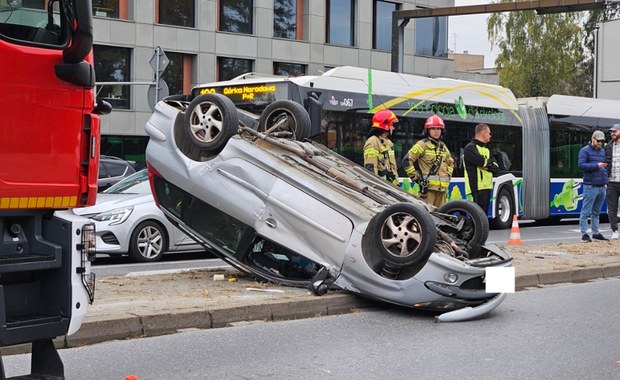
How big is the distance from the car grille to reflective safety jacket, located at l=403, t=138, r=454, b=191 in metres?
4.04

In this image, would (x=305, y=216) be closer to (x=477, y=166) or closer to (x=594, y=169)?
(x=477, y=166)

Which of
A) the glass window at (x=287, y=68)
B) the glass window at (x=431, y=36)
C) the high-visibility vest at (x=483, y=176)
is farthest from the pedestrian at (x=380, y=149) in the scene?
the glass window at (x=431, y=36)

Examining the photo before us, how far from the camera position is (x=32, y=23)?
500cm

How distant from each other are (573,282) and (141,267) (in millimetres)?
5530

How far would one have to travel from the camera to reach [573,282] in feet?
37.4

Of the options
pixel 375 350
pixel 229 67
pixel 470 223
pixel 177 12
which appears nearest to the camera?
pixel 375 350

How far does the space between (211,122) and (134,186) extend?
4.95 metres

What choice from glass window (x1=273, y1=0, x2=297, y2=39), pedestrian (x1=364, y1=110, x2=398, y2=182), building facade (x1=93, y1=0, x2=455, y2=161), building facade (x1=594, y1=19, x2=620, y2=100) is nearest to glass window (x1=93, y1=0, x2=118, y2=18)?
building facade (x1=93, y1=0, x2=455, y2=161)

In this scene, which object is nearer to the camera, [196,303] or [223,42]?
[196,303]

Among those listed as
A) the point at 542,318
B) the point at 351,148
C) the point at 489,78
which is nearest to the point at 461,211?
the point at 542,318

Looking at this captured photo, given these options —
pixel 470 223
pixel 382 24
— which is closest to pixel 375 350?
pixel 470 223

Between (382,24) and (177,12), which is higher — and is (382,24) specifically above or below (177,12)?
above

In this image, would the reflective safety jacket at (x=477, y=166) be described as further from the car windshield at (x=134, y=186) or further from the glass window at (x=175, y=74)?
the glass window at (x=175, y=74)

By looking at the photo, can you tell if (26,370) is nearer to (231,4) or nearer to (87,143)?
(87,143)
